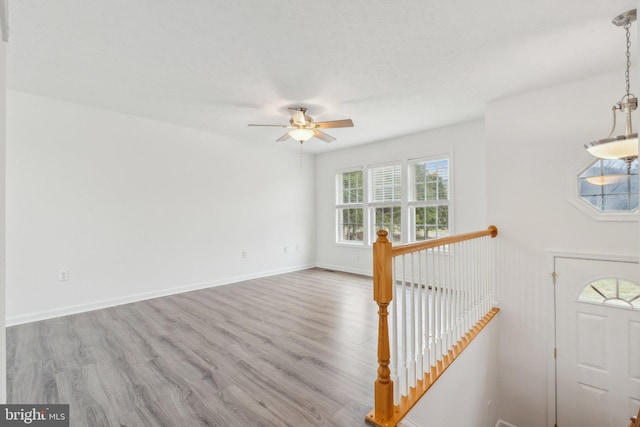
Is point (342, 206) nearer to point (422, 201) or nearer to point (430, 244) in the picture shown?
point (422, 201)

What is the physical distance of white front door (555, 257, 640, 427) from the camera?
8.36 feet

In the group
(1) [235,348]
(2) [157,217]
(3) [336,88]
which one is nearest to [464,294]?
(1) [235,348]

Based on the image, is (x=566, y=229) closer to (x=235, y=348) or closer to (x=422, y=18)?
(x=422, y=18)

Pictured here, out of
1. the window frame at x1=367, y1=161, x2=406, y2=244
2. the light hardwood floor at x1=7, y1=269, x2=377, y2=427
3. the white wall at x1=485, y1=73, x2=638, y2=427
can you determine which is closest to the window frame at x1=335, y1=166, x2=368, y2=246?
the window frame at x1=367, y1=161, x2=406, y2=244

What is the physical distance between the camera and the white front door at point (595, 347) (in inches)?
100

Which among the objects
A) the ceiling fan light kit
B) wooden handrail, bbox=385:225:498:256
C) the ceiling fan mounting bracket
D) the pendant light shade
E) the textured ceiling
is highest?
the textured ceiling

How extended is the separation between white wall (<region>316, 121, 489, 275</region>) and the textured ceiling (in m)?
0.79

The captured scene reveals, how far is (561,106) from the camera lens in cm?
294

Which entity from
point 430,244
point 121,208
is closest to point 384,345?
point 430,244

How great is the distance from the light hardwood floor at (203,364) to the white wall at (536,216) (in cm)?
159

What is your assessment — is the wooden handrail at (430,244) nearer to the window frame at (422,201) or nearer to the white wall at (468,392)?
the white wall at (468,392)

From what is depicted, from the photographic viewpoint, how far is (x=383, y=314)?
1.70m

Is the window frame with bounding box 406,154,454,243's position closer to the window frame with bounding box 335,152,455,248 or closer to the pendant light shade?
the window frame with bounding box 335,152,455,248

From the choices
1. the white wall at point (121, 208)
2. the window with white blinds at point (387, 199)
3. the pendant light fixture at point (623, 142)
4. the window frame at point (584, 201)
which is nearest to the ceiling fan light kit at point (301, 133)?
the white wall at point (121, 208)
